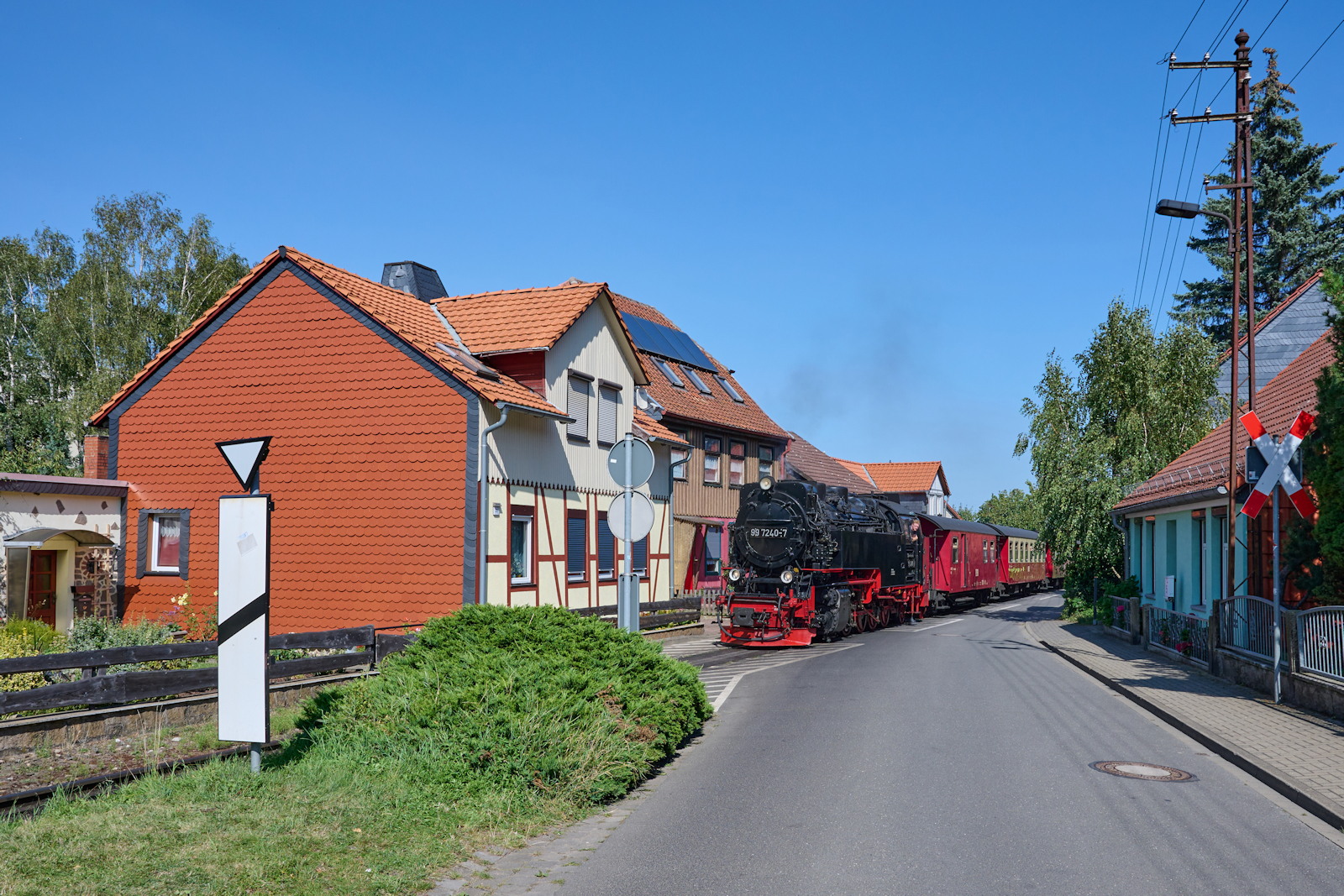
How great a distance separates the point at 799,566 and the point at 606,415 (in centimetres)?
524

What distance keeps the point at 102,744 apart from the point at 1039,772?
27.0 feet

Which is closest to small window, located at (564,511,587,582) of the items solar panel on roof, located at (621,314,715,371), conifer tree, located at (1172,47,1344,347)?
solar panel on roof, located at (621,314,715,371)

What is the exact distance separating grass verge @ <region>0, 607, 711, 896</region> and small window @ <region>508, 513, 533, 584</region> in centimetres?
890

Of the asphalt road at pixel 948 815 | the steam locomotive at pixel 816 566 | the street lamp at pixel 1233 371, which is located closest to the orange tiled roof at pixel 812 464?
the steam locomotive at pixel 816 566

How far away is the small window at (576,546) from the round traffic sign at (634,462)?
9464mm

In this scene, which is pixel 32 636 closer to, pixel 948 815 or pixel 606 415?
pixel 948 815

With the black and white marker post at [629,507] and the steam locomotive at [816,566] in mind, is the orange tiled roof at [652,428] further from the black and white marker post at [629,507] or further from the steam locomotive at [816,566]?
the black and white marker post at [629,507]

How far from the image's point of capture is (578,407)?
70.2ft

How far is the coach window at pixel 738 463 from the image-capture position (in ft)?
116

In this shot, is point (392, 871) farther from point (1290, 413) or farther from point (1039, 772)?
point (1290, 413)

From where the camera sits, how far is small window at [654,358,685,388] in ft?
109

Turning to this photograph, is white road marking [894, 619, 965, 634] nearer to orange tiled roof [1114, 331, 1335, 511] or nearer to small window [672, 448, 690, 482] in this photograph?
orange tiled roof [1114, 331, 1335, 511]

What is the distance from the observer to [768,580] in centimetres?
2267

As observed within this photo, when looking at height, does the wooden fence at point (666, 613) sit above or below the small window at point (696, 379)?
below
